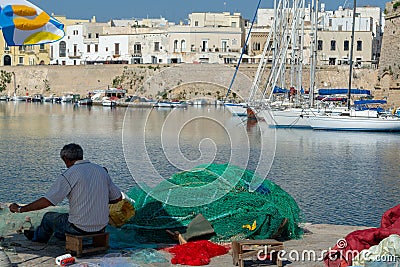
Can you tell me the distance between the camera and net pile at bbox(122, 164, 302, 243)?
7.28 meters

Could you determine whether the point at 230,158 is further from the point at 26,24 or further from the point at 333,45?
the point at 333,45

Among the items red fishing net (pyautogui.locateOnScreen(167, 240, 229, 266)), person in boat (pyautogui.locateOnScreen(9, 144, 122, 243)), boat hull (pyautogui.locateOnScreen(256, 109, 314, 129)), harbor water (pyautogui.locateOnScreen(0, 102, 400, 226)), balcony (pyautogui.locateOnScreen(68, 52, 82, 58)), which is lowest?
harbor water (pyautogui.locateOnScreen(0, 102, 400, 226))

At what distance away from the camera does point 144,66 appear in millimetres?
61656

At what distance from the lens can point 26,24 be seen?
23.2 feet

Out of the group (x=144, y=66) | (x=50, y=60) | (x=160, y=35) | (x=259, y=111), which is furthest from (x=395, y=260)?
(x=50, y=60)

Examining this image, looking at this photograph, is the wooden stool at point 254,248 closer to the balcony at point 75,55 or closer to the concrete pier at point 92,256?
the concrete pier at point 92,256

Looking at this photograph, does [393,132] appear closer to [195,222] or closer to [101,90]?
[195,222]

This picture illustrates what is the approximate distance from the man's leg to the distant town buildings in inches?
2007

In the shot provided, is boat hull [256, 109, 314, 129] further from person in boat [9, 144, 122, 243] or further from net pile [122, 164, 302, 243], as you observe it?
person in boat [9, 144, 122, 243]

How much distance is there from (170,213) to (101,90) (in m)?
57.1

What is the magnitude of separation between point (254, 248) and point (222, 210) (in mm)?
1002

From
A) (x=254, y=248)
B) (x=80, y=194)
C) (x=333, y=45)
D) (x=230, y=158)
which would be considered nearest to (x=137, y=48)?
(x=333, y=45)

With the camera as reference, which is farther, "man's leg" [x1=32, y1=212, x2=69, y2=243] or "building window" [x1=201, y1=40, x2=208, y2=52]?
"building window" [x1=201, y1=40, x2=208, y2=52]

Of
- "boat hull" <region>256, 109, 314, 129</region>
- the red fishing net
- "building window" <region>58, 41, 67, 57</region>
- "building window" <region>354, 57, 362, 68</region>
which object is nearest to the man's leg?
the red fishing net
